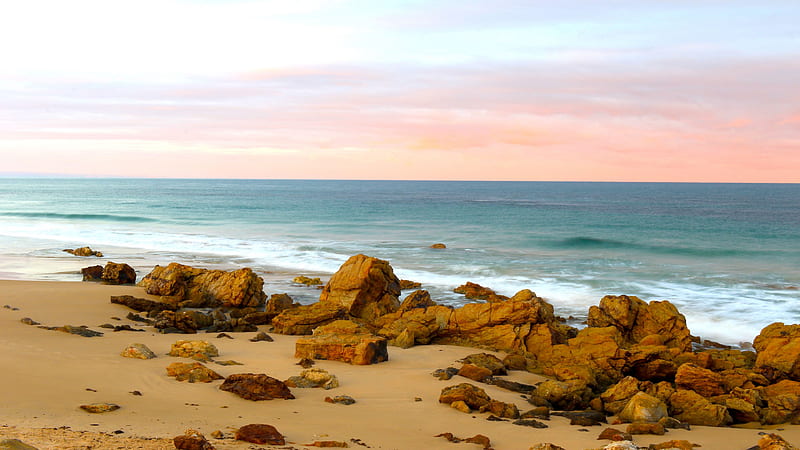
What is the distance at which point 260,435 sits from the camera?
754 centimetres

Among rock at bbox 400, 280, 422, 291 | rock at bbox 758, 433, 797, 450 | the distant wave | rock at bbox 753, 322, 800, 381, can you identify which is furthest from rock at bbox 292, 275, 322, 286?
the distant wave

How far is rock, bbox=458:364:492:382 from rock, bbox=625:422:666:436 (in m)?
3.32

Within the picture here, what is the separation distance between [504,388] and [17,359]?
8683 millimetres

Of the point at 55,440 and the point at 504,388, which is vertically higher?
the point at 55,440

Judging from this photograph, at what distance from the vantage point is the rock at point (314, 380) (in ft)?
35.6

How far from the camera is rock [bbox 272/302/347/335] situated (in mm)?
16688

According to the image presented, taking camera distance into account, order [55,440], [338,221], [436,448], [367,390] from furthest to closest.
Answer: [338,221], [367,390], [436,448], [55,440]

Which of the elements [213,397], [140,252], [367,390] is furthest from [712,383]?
[140,252]

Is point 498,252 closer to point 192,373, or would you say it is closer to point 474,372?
point 474,372

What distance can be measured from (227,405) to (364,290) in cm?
1010

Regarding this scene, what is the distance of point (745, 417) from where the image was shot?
11.1 m

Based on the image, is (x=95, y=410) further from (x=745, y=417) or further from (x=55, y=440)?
(x=745, y=417)

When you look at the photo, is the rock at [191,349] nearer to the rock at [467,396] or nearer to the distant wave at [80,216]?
the rock at [467,396]

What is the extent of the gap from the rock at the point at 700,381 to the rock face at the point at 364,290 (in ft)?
29.5
